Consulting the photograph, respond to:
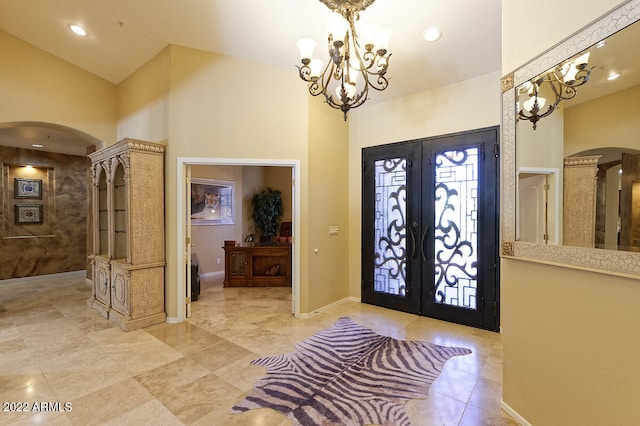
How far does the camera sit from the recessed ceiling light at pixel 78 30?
3793 millimetres

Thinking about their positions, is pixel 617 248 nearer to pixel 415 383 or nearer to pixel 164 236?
pixel 415 383

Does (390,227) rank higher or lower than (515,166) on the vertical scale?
lower

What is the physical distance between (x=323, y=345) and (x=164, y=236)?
8.40 feet

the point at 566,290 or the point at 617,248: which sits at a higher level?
the point at 617,248

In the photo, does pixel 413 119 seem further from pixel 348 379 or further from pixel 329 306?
pixel 348 379

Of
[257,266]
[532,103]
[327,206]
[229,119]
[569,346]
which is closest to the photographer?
[569,346]

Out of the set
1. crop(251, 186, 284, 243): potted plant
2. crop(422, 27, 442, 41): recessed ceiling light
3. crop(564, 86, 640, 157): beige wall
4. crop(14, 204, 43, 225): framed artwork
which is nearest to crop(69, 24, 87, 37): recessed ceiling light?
crop(251, 186, 284, 243): potted plant

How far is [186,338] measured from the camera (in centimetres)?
343

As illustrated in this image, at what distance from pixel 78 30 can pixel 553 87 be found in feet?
17.4

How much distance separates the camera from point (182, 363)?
285 centimetres

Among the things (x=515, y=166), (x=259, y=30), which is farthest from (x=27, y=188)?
(x=515, y=166)

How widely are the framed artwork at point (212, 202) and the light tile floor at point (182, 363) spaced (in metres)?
2.41

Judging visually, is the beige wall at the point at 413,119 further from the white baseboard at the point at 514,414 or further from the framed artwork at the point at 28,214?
the framed artwork at the point at 28,214

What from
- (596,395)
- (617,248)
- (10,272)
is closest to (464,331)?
(596,395)
